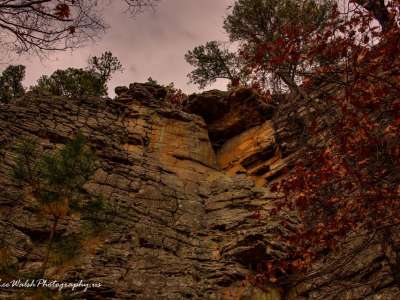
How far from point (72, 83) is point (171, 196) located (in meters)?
15.1

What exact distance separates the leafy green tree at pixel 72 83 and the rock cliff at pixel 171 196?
615cm

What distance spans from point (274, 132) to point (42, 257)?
37.5 ft

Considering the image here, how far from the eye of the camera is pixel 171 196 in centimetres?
1509

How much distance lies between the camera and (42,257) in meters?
10.7

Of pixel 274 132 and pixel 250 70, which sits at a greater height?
pixel 274 132

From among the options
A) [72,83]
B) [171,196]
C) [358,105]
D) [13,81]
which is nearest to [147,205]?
[171,196]

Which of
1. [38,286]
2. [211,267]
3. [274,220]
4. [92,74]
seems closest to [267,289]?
[211,267]

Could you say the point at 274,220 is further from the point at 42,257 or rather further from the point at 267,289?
the point at 42,257

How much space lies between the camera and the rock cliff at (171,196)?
1071 centimetres

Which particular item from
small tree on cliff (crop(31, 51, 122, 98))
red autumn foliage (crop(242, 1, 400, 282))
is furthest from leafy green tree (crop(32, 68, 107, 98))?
red autumn foliage (crop(242, 1, 400, 282))

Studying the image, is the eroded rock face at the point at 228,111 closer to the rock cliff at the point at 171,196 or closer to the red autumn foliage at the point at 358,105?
the rock cliff at the point at 171,196

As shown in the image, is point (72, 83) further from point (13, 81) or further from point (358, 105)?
point (358, 105)

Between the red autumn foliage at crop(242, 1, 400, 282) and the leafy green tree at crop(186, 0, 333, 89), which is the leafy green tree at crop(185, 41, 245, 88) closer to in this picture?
the leafy green tree at crop(186, 0, 333, 89)

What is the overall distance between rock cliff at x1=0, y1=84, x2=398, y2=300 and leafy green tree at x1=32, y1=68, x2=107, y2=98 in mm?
6147
